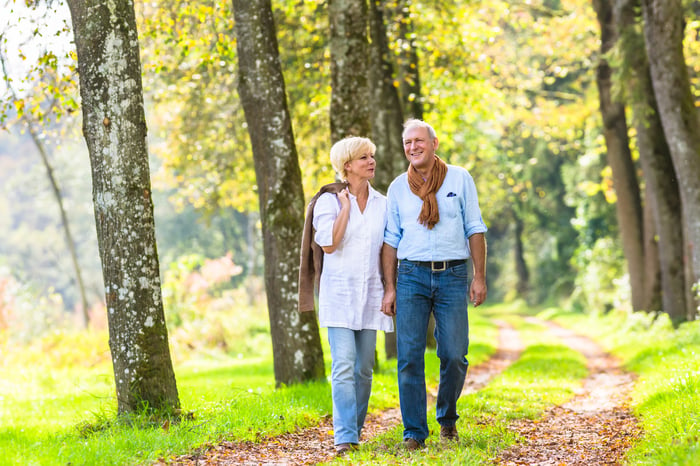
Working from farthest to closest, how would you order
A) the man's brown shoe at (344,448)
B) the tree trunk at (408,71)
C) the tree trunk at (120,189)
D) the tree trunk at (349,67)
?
the tree trunk at (408,71)
the tree trunk at (349,67)
the tree trunk at (120,189)
the man's brown shoe at (344,448)

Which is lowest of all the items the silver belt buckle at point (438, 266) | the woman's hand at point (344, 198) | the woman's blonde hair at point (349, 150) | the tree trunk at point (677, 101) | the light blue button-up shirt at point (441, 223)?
the silver belt buckle at point (438, 266)

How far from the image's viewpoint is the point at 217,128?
1756 cm

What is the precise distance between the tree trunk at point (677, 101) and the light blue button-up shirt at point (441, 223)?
31.2ft

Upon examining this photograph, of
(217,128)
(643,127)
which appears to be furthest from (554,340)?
(217,128)

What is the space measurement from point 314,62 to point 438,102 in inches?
156

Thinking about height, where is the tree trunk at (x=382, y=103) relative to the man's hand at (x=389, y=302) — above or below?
above

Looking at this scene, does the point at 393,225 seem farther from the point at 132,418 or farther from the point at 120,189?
the point at 132,418

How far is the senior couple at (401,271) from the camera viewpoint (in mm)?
6008

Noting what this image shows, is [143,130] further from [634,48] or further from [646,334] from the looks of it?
[646,334]

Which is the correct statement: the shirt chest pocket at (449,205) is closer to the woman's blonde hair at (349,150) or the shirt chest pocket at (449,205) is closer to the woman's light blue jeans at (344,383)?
the woman's blonde hair at (349,150)

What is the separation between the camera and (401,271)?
611cm

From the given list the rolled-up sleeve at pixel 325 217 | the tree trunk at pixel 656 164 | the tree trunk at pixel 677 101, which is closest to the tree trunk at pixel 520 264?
the tree trunk at pixel 656 164

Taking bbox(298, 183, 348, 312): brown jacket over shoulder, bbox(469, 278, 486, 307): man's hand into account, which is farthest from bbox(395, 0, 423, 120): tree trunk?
bbox(469, 278, 486, 307): man's hand

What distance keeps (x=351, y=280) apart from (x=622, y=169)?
54.1ft
